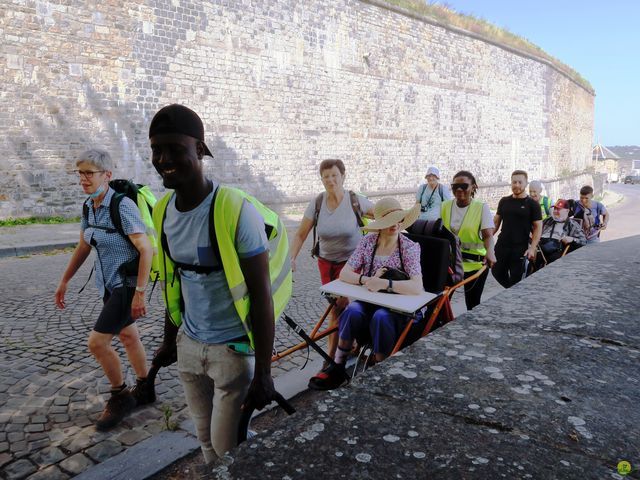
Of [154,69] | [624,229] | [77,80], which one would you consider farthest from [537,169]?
[77,80]

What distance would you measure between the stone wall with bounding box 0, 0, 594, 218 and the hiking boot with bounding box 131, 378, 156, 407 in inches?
412

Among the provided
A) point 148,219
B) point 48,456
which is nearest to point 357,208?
point 148,219

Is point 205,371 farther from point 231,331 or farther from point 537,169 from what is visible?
point 537,169

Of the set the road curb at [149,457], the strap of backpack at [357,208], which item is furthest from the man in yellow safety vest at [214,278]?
the strap of backpack at [357,208]

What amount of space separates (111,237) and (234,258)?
160cm

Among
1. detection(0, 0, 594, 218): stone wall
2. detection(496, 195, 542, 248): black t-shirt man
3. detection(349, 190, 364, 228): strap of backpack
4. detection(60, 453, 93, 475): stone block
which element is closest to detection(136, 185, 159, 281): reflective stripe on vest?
detection(60, 453, 93, 475): stone block

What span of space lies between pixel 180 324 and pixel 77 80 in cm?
1210

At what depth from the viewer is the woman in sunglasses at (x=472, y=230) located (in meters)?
4.86

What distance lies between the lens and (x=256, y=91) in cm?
1564

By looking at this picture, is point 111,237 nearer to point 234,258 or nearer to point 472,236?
point 234,258

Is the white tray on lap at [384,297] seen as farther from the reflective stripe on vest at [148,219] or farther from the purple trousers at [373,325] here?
the reflective stripe on vest at [148,219]

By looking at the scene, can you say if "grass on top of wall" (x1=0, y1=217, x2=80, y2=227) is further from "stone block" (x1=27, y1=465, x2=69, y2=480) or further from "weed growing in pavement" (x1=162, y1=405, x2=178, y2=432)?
"stone block" (x1=27, y1=465, x2=69, y2=480)

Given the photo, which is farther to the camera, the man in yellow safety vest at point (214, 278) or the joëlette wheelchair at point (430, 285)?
the joëlette wheelchair at point (430, 285)

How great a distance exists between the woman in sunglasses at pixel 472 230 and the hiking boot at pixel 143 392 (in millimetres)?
2956
